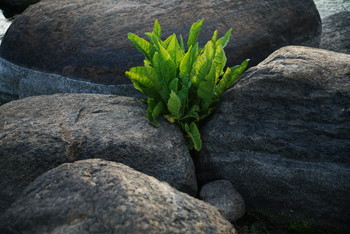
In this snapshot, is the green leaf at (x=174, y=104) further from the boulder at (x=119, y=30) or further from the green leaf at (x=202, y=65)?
the boulder at (x=119, y=30)

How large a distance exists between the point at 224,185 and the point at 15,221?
185cm

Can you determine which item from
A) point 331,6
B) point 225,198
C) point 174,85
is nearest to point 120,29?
point 174,85

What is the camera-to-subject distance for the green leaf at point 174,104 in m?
3.64

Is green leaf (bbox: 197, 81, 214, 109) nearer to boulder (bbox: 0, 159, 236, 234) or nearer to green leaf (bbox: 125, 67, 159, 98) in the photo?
green leaf (bbox: 125, 67, 159, 98)

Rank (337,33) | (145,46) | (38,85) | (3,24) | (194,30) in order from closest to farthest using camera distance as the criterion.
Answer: (145,46) → (194,30) → (38,85) → (337,33) → (3,24)

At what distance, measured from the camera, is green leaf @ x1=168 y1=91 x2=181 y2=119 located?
3.64 metres

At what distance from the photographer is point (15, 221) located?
8.02ft

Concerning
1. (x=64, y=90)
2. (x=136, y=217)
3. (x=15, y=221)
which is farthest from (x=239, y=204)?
(x=64, y=90)

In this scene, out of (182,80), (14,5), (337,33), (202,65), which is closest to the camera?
(202,65)

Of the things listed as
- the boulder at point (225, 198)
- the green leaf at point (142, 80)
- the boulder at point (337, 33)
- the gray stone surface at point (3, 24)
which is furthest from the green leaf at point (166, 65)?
the gray stone surface at point (3, 24)

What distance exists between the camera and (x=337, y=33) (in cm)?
610

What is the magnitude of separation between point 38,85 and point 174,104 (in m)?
2.23

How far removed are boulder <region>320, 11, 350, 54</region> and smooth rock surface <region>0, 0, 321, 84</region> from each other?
44cm

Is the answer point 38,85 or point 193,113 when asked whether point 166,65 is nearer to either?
point 193,113
